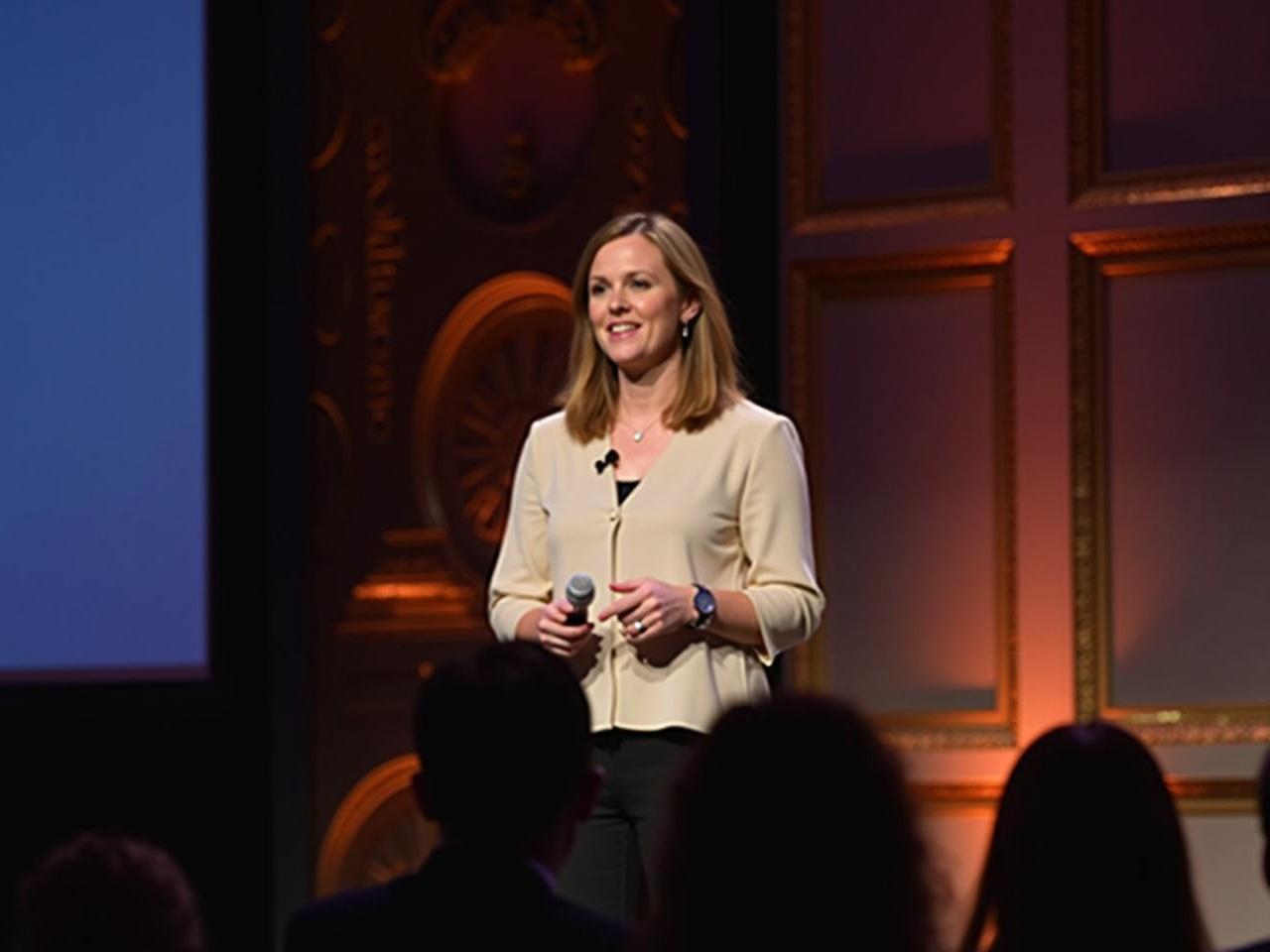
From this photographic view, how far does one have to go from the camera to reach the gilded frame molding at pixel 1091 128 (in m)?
4.35

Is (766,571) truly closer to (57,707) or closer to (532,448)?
(532,448)

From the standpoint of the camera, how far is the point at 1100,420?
435 cm

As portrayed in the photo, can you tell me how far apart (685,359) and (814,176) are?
4.35 ft

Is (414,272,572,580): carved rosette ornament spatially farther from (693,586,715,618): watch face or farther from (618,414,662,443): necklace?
(693,586,715,618): watch face

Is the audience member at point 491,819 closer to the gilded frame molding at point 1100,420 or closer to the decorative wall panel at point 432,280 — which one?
the gilded frame molding at point 1100,420

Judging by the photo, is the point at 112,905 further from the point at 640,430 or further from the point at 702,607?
the point at 640,430

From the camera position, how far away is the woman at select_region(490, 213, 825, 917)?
3.22 meters

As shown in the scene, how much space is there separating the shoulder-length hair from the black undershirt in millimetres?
100

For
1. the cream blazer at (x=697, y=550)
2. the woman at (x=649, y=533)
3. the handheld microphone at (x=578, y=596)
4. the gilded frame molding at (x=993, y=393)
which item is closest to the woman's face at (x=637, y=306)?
the woman at (x=649, y=533)

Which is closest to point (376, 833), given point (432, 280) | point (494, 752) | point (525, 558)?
point (432, 280)

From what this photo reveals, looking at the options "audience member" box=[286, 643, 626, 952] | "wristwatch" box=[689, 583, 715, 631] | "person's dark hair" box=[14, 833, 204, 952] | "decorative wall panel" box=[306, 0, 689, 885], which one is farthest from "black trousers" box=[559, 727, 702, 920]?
"decorative wall panel" box=[306, 0, 689, 885]

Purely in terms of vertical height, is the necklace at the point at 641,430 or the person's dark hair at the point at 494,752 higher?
the necklace at the point at 641,430

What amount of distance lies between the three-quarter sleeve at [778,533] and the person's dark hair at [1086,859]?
52.1 inches

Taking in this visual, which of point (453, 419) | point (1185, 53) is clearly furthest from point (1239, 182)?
point (453, 419)
